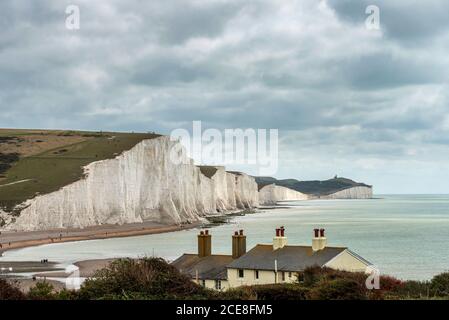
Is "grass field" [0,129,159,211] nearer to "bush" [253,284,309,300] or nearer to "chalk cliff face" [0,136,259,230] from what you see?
"chalk cliff face" [0,136,259,230]

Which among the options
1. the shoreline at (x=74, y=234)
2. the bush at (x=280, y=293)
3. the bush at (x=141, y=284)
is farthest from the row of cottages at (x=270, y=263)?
the shoreline at (x=74, y=234)

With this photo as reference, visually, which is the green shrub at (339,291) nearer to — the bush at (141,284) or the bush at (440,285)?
the bush at (141,284)

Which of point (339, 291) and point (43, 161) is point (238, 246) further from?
point (43, 161)

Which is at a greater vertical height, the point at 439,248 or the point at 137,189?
the point at 137,189

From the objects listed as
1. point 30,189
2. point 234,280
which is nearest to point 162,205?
point 30,189
